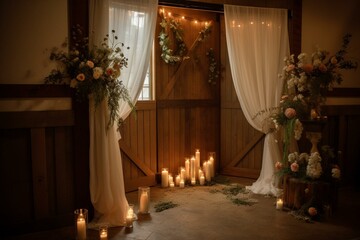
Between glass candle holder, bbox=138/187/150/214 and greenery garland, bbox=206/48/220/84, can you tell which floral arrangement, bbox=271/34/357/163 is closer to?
greenery garland, bbox=206/48/220/84

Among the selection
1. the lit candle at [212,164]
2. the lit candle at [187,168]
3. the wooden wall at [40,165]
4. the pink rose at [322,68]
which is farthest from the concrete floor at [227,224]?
the pink rose at [322,68]

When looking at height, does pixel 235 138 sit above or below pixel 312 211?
above

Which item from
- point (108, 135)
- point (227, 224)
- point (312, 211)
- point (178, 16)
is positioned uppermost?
point (178, 16)

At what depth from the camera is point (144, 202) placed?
3.58 metres

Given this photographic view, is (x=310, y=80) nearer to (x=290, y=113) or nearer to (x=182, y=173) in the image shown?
(x=290, y=113)

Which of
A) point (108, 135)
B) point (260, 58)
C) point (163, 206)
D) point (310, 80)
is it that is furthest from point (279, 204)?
point (108, 135)

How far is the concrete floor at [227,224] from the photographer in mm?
3076

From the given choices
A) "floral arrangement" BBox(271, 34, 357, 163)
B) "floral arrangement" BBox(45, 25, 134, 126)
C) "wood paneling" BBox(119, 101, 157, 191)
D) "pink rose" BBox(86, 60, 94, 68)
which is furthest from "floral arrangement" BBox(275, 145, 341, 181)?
"pink rose" BBox(86, 60, 94, 68)

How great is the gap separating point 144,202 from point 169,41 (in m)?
2.16

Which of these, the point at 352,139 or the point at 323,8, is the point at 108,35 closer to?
the point at 323,8

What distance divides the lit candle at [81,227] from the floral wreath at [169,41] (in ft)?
8.00

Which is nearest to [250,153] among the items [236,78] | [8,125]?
[236,78]

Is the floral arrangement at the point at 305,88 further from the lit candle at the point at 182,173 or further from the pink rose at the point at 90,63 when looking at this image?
the pink rose at the point at 90,63

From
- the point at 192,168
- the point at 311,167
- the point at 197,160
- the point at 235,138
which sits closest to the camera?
the point at 311,167
